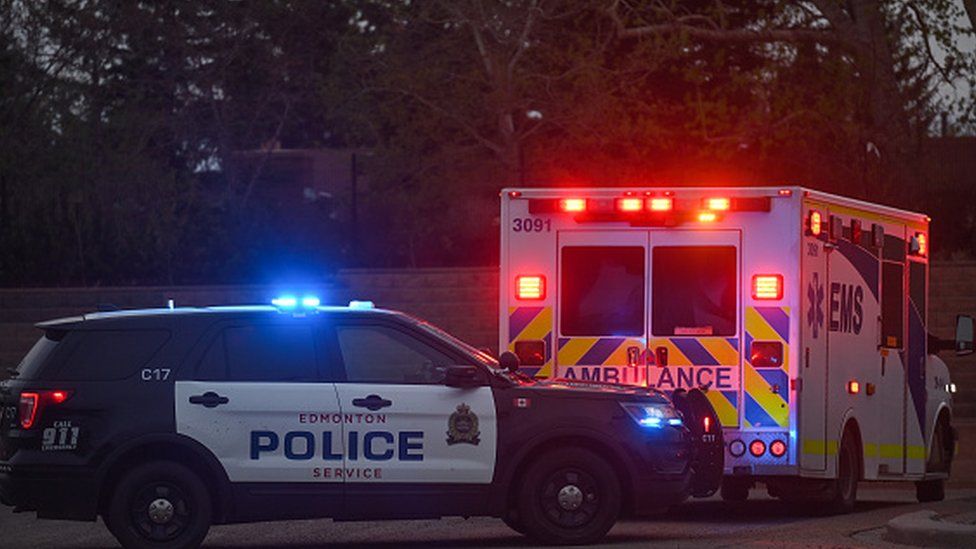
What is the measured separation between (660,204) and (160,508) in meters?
4.64

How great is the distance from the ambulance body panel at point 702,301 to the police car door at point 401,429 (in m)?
2.33

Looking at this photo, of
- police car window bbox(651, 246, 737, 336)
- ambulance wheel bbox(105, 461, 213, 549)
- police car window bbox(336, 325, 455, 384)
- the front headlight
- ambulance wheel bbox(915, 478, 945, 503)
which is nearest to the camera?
ambulance wheel bbox(105, 461, 213, 549)

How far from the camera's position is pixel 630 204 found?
14.5 meters

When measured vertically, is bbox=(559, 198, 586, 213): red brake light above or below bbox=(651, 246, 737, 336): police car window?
above

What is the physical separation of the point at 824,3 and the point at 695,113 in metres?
3.23

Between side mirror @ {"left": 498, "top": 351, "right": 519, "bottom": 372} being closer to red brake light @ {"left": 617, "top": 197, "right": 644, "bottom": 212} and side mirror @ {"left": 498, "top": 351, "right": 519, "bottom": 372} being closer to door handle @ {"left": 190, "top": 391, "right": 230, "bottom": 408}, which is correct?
door handle @ {"left": 190, "top": 391, "right": 230, "bottom": 408}

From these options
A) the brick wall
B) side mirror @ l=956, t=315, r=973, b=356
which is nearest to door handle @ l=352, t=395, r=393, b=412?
side mirror @ l=956, t=315, r=973, b=356

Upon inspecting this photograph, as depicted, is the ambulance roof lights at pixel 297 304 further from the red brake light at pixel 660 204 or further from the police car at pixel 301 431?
the red brake light at pixel 660 204

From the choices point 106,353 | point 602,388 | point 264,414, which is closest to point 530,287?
point 602,388

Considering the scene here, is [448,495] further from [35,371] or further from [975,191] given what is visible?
[975,191]

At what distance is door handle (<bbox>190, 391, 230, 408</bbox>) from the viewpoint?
1209 centimetres

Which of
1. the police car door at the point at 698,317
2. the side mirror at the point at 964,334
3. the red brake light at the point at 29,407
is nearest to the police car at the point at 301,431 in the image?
the red brake light at the point at 29,407

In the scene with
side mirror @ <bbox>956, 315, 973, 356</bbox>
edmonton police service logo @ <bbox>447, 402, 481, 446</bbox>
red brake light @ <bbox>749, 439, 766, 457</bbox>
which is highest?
side mirror @ <bbox>956, 315, 973, 356</bbox>

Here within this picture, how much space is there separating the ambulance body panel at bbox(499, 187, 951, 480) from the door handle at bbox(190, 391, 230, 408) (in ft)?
10.3
